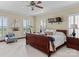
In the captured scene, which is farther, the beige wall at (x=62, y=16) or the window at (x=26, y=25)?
the window at (x=26, y=25)

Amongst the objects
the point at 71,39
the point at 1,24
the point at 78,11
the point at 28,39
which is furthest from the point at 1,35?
the point at 78,11

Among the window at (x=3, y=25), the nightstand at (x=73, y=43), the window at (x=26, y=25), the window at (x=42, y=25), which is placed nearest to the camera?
the nightstand at (x=73, y=43)

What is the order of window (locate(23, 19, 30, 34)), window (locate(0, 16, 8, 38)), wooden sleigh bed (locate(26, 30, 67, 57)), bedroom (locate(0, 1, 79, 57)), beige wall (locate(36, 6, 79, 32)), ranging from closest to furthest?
1. wooden sleigh bed (locate(26, 30, 67, 57))
2. bedroom (locate(0, 1, 79, 57))
3. beige wall (locate(36, 6, 79, 32))
4. window (locate(0, 16, 8, 38))
5. window (locate(23, 19, 30, 34))

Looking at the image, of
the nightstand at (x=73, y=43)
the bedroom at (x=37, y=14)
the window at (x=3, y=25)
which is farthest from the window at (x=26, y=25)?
the nightstand at (x=73, y=43)

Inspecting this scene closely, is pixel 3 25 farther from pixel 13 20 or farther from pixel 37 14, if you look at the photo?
pixel 37 14

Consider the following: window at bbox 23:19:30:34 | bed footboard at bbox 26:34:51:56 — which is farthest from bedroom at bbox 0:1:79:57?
bed footboard at bbox 26:34:51:56

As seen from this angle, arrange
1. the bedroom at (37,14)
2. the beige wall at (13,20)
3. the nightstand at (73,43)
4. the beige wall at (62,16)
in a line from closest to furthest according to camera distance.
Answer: the nightstand at (73,43) < the bedroom at (37,14) < the beige wall at (62,16) < the beige wall at (13,20)

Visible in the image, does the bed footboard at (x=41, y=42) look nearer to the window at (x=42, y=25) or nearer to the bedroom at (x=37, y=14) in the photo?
the bedroom at (x=37, y=14)

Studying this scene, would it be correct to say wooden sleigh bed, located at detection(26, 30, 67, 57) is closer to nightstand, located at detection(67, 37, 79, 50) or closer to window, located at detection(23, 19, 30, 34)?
Result: nightstand, located at detection(67, 37, 79, 50)

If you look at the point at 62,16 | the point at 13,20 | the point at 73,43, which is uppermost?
the point at 62,16

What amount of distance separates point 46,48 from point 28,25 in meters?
5.51

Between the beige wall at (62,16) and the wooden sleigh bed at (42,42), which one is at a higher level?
the beige wall at (62,16)

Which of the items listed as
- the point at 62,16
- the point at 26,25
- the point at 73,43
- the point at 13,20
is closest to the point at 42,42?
the point at 73,43

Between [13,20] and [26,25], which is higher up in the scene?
[13,20]
